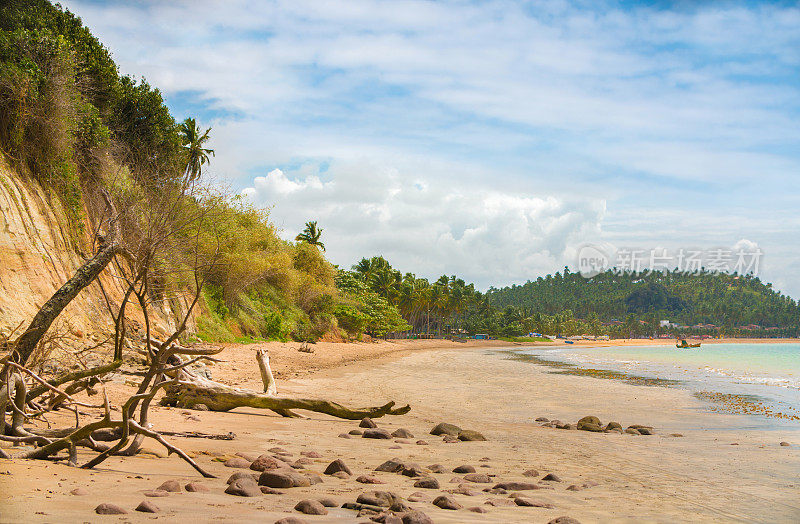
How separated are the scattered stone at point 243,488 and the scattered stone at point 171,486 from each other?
1.52ft

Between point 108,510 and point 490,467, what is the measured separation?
5.11m

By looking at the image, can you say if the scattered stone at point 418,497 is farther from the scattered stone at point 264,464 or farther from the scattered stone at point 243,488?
the scattered stone at point 264,464

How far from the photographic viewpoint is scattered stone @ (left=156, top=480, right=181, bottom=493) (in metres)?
5.35

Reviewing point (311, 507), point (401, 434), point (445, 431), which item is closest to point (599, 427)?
point (445, 431)

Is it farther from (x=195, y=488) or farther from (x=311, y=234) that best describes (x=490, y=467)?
(x=311, y=234)

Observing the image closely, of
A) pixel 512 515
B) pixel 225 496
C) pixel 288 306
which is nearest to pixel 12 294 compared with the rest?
pixel 225 496

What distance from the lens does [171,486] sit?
5.39 m

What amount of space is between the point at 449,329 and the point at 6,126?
106 m

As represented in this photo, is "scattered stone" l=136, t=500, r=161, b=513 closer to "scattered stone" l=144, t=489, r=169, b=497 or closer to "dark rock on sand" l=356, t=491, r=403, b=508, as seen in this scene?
"scattered stone" l=144, t=489, r=169, b=497

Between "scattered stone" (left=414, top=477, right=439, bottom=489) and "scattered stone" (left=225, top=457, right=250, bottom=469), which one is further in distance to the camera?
"scattered stone" (left=225, top=457, right=250, bottom=469)

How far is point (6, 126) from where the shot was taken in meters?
16.9

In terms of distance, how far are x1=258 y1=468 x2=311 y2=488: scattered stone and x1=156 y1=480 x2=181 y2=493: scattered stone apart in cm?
90

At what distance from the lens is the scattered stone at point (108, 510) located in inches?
176

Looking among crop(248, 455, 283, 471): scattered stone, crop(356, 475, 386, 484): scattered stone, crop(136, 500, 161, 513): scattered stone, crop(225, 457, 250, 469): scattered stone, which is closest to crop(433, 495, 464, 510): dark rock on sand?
crop(356, 475, 386, 484): scattered stone
